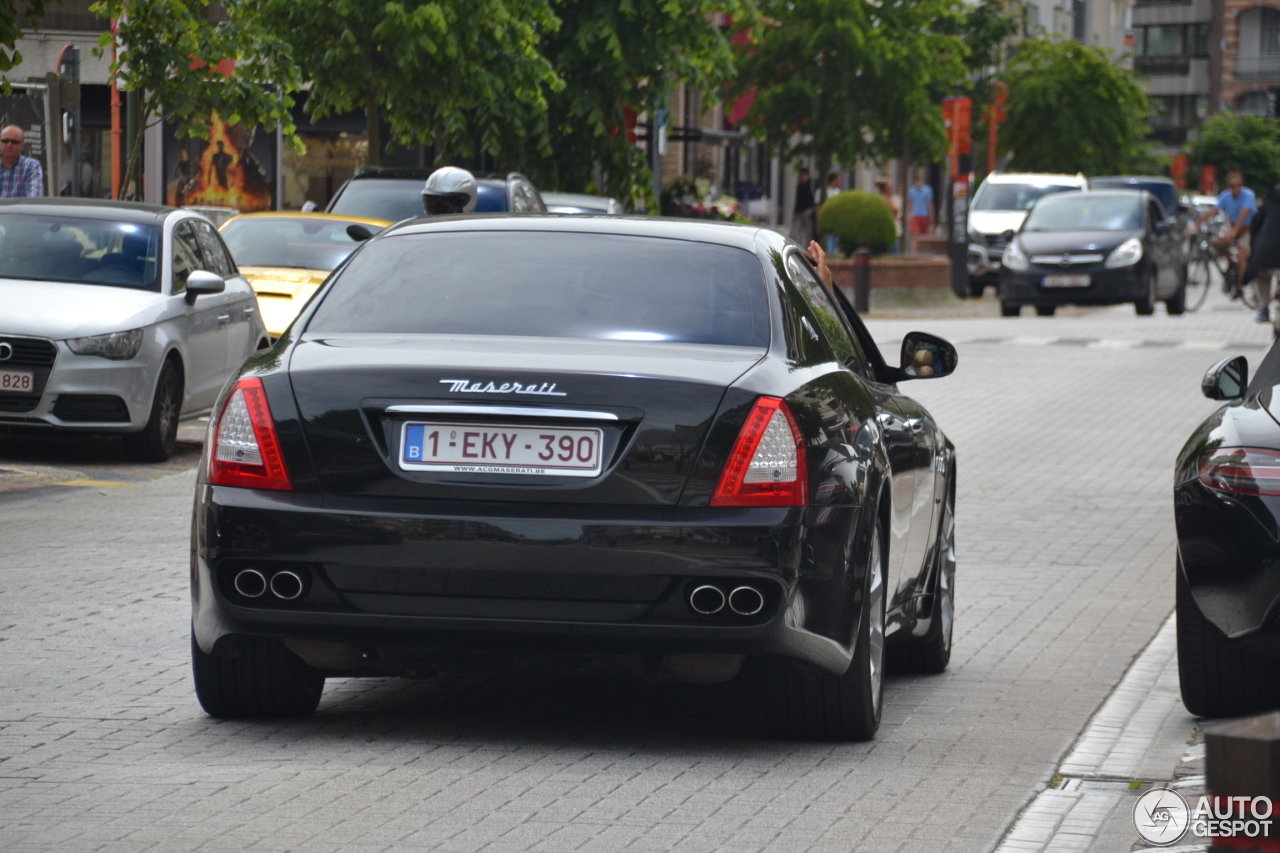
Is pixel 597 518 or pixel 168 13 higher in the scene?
pixel 168 13

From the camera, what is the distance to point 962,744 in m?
6.24

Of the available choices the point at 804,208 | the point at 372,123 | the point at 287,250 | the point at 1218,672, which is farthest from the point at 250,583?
the point at 804,208

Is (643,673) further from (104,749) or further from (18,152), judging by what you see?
(18,152)

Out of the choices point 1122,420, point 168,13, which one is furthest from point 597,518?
point 168,13

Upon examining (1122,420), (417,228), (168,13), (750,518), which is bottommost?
(1122,420)

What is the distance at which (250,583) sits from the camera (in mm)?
5609

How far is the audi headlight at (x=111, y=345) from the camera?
13.0 meters

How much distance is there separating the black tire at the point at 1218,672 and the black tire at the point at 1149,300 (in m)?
26.5

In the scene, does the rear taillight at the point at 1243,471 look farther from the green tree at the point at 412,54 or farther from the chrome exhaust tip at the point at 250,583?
the green tree at the point at 412,54

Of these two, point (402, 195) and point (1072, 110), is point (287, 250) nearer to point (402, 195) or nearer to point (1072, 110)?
point (402, 195)

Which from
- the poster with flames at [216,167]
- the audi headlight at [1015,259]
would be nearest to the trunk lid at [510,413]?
the audi headlight at [1015,259]

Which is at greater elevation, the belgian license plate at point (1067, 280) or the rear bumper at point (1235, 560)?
the rear bumper at point (1235, 560)

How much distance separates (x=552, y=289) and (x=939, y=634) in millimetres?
1976

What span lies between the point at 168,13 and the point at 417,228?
13.8m
